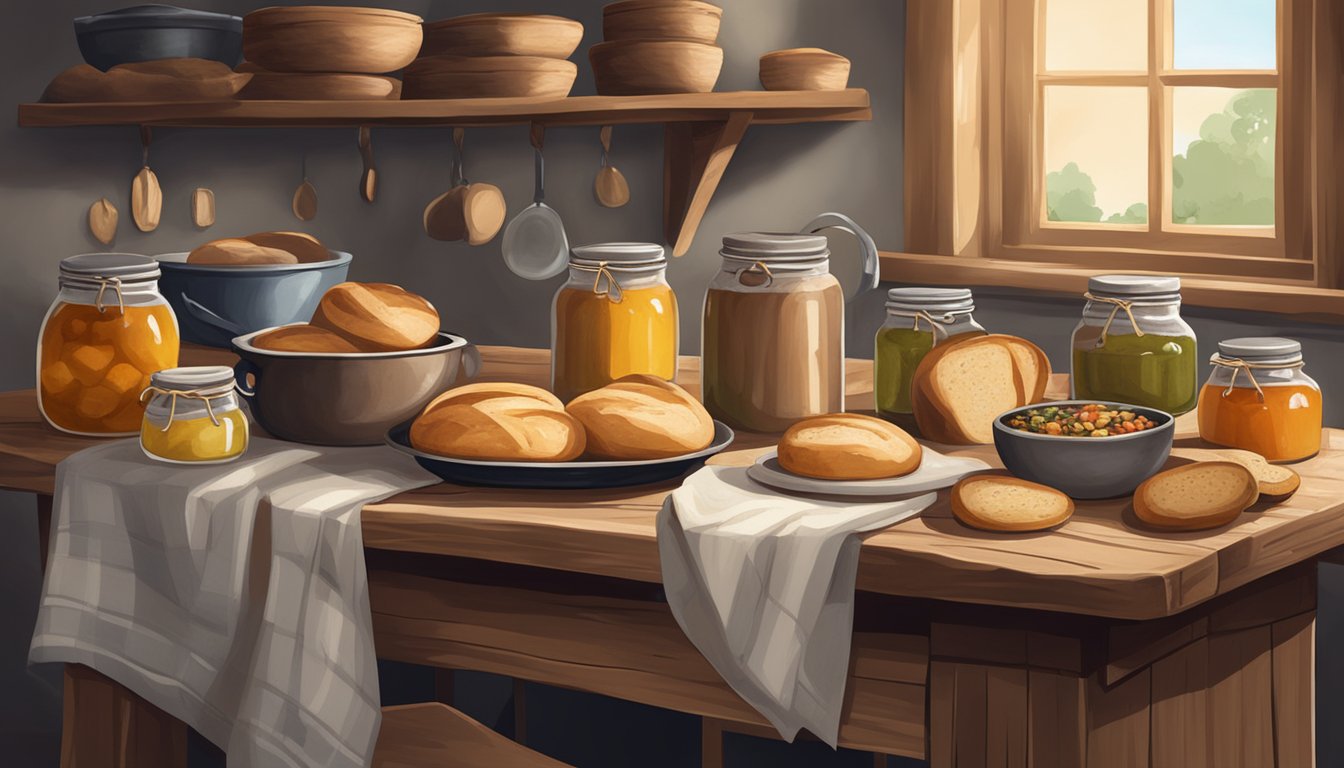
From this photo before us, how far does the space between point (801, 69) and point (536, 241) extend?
50cm

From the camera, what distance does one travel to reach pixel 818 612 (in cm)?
114

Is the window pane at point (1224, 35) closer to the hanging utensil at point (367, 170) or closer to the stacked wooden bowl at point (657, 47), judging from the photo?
the stacked wooden bowl at point (657, 47)

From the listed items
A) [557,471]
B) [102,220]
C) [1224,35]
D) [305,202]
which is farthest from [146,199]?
[1224,35]

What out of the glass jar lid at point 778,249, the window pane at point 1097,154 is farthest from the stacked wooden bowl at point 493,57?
the window pane at point 1097,154

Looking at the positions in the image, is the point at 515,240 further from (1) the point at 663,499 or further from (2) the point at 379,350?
(1) the point at 663,499

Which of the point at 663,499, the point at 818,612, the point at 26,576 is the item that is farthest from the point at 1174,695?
the point at 26,576

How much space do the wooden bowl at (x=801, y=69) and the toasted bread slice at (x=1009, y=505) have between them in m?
1.21

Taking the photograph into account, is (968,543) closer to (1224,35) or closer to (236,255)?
(236,255)

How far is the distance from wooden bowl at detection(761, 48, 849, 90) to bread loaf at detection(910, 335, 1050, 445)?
0.90m

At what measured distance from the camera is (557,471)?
4.31 ft

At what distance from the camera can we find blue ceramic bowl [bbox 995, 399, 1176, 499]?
1243 mm

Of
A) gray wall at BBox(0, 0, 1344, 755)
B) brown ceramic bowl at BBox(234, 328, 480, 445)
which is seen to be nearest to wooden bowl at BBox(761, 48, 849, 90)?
gray wall at BBox(0, 0, 1344, 755)

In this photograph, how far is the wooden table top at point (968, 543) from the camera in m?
1.06

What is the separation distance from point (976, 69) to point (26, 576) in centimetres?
180
